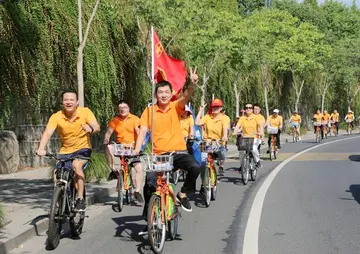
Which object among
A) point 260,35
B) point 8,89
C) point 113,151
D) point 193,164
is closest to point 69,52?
point 8,89

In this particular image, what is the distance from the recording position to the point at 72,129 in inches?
293

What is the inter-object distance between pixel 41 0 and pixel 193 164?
6476mm

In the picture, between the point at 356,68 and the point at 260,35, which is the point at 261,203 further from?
the point at 356,68

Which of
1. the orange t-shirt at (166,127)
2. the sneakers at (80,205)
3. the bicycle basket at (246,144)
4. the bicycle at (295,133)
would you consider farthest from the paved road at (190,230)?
the bicycle at (295,133)

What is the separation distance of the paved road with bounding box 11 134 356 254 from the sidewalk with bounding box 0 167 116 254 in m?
0.15

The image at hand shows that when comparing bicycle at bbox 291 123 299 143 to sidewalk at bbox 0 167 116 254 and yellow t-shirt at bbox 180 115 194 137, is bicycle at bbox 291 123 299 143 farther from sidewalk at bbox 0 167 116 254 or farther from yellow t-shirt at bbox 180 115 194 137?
yellow t-shirt at bbox 180 115 194 137

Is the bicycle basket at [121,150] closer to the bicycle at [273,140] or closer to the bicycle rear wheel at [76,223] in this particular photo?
the bicycle rear wheel at [76,223]

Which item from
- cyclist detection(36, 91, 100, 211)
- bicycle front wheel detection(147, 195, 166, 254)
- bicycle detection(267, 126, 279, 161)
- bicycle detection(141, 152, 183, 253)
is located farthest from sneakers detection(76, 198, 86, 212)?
bicycle detection(267, 126, 279, 161)

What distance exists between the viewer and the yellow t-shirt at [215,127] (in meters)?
11.7

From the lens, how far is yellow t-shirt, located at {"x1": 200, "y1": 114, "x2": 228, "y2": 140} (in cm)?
1175

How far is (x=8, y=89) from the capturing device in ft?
37.9

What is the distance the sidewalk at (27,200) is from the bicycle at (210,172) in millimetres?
1969

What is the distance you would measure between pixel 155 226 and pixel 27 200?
13.5 ft

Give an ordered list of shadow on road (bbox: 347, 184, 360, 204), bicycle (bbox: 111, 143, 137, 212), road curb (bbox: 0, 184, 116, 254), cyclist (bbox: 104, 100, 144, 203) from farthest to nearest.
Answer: shadow on road (bbox: 347, 184, 360, 204) → cyclist (bbox: 104, 100, 144, 203) → bicycle (bbox: 111, 143, 137, 212) → road curb (bbox: 0, 184, 116, 254)
